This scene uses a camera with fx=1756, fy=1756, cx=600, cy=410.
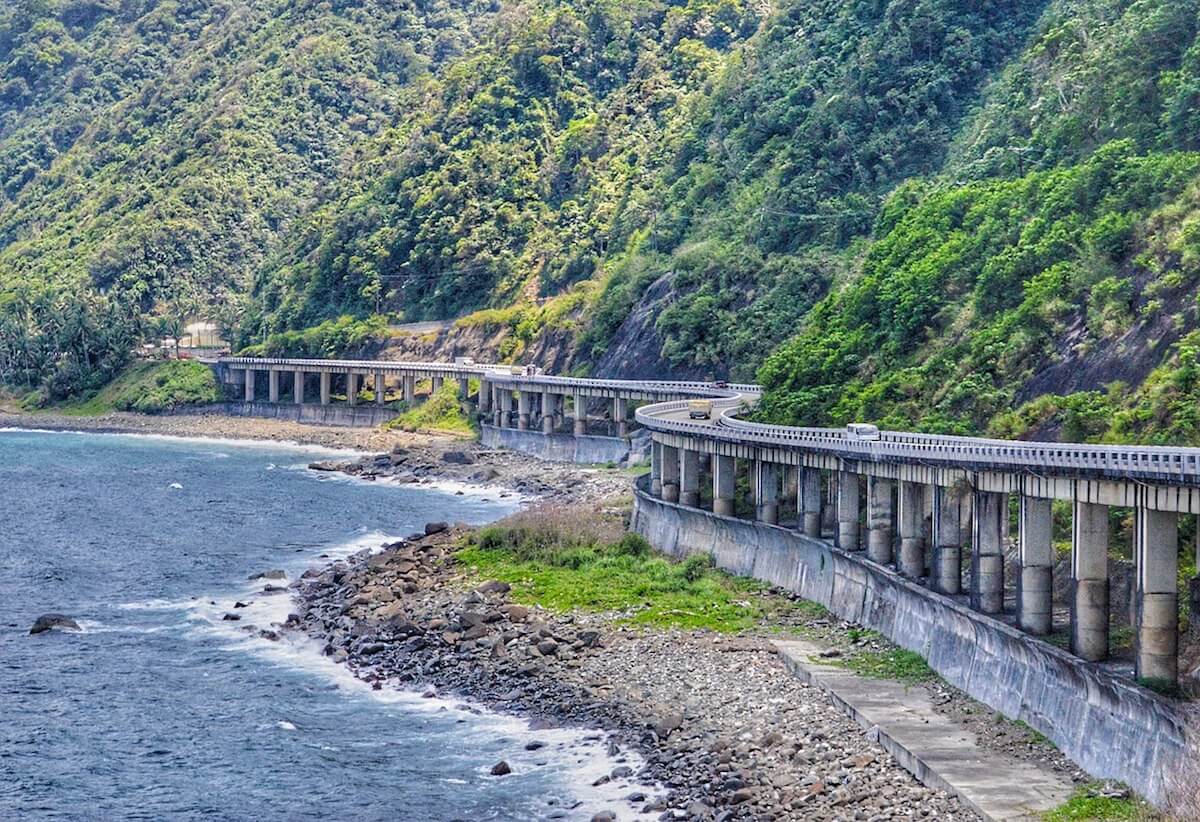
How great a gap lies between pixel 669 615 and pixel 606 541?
1586 cm

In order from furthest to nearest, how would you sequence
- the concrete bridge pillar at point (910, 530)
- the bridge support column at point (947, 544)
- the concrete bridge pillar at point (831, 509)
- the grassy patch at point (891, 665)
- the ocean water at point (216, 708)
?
1. the concrete bridge pillar at point (831, 509)
2. the concrete bridge pillar at point (910, 530)
3. the bridge support column at point (947, 544)
4. the grassy patch at point (891, 665)
5. the ocean water at point (216, 708)

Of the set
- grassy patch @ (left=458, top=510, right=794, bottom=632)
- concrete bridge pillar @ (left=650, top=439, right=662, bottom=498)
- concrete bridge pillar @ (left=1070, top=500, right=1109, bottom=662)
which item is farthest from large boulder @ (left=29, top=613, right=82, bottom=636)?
concrete bridge pillar @ (left=1070, top=500, right=1109, bottom=662)

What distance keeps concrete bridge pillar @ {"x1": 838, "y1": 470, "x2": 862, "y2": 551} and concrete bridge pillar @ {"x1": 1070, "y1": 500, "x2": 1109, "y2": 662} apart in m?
20.4

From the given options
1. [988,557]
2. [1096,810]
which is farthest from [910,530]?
[1096,810]

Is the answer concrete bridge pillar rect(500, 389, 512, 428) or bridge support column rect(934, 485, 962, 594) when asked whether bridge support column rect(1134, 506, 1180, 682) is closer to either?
bridge support column rect(934, 485, 962, 594)

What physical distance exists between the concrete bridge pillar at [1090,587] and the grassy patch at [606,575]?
19329 mm

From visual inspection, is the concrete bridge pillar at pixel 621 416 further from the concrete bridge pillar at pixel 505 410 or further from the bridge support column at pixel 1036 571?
the bridge support column at pixel 1036 571

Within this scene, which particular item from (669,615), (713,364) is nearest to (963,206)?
(713,364)

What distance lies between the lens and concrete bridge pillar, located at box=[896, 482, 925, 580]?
65.1 m

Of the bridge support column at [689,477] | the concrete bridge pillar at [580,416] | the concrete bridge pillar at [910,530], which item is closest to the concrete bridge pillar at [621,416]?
the concrete bridge pillar at [580,416]

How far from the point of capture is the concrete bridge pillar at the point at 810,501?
74625 mm

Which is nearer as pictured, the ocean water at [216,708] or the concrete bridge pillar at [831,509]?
the ocean water at [216,708]

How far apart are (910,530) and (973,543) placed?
6660 millimetres

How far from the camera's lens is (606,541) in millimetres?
86312
